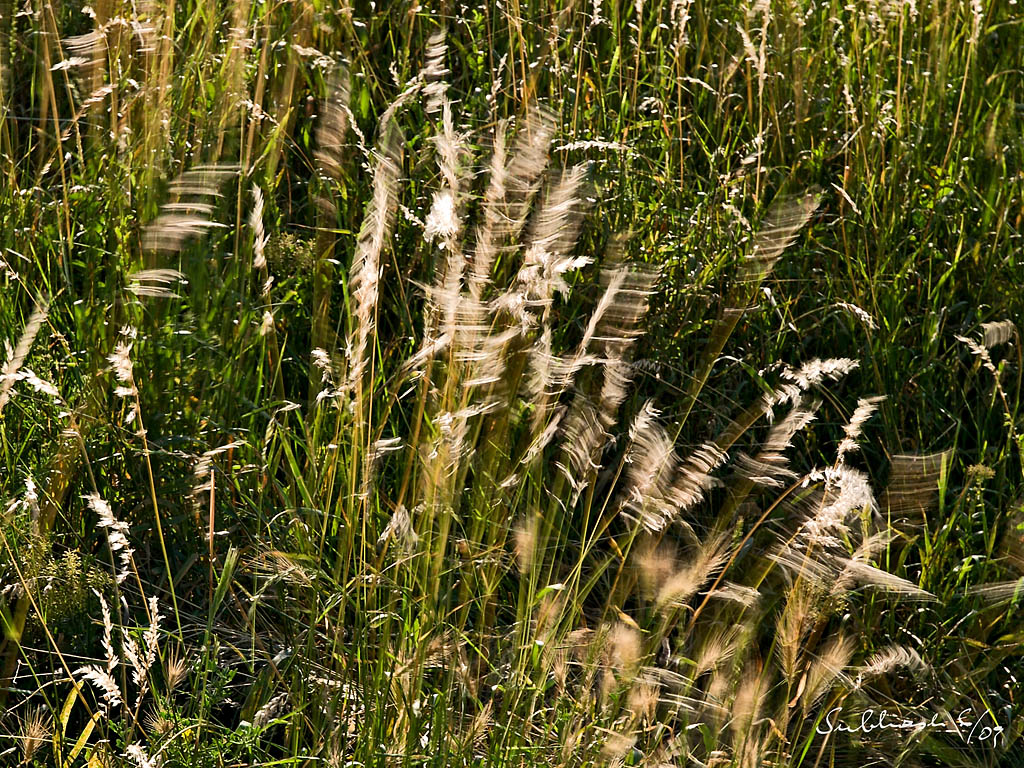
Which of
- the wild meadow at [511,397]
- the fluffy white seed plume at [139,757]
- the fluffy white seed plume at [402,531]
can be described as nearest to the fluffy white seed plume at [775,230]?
the wild meadow at [511,397]

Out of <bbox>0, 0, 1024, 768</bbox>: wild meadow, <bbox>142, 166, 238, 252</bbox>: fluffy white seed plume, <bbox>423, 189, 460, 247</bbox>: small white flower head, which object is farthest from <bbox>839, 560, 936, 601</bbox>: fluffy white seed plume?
<bbox>142, 166, 238, 252</bbox>: fluffy white seed plume

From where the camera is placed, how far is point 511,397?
1.70 meters

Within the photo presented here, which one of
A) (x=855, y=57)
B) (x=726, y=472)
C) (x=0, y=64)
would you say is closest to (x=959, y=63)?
(x=855, y=57)

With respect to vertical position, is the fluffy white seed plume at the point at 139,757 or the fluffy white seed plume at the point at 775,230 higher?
the fluffy white seed plume at the point at 775,230

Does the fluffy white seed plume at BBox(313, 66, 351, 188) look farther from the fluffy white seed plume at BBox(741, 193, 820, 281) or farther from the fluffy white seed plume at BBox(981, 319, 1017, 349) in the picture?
the fluffy white seed plume at BBox(981, 319, 1017, 349)

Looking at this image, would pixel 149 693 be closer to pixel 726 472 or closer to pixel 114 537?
pixel 114 537

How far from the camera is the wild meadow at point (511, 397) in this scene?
1.54 meters

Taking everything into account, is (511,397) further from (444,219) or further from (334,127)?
(334,127)

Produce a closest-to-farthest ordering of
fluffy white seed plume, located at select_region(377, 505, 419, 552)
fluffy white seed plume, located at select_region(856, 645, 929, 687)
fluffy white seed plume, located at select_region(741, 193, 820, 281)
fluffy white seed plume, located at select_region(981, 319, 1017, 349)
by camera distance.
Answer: fluffy white seed plume, located at select_region(377, 505, 419, 552), fluffy white seed plume, located at select_region(856, 645, 929, 687), fluffy white seed plume, located at select_region(981, 319, 1017, 349), fluffy white seed plume, located at select_region(741, 193, 820, 281)

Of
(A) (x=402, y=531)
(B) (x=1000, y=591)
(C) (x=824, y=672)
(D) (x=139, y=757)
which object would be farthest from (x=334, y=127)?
(B) (x=1000, y=591)

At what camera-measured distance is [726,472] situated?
2.20 m
